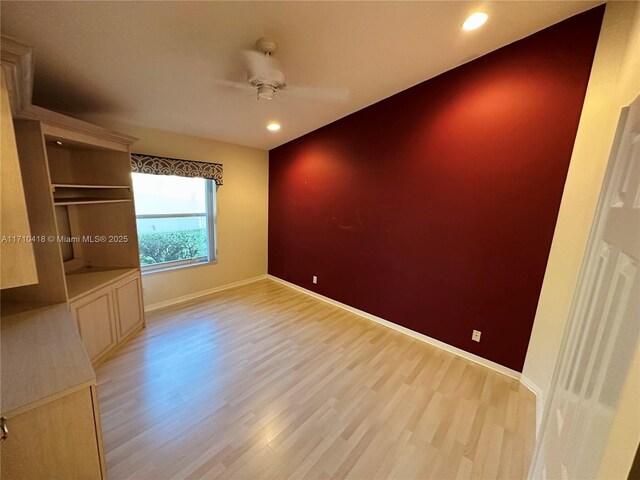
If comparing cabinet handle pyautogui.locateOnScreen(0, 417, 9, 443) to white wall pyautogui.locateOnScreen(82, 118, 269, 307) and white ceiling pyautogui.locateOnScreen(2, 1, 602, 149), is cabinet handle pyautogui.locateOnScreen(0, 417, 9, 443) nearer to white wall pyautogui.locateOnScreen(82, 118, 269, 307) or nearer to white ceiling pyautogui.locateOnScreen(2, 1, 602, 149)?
white ceiling pyautogui.locateOnScreen(2, 1, 602, 149)

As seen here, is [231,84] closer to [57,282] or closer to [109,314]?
[57,282]

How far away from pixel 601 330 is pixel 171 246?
3.96 metres

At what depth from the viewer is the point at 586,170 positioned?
174 cm

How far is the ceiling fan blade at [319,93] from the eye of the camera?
2362 mm

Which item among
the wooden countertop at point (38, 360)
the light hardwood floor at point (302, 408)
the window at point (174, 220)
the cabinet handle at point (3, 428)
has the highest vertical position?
the window at point (174, 220)

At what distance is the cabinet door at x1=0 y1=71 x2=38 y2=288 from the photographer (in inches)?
37.2

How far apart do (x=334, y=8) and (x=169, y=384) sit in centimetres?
Result: 288

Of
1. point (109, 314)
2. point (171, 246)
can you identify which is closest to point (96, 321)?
point (109, 314)

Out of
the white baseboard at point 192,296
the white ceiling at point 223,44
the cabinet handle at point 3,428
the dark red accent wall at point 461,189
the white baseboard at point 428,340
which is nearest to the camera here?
the cabinet handle at point 3,428

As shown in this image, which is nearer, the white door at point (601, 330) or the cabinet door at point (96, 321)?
the white door at point (601, 330)

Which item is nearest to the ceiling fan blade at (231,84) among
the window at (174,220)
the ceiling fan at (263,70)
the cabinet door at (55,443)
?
the ceiling fan at (263,70)

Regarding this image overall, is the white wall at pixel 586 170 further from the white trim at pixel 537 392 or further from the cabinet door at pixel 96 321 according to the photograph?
the cabinet door at pixel 96 321

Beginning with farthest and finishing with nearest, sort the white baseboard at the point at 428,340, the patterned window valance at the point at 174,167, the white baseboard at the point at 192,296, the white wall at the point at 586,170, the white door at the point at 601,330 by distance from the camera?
1. the white baseboard at the point at 192,296
2. the patterned window valance at the point at 174,167
3. the white baseboard at the point at 428,340
4. the white wall at the point at 586,170
5. the white door at the point at 601,330

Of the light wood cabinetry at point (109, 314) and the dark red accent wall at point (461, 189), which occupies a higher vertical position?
the dark red accent wall at point (461, 189)
